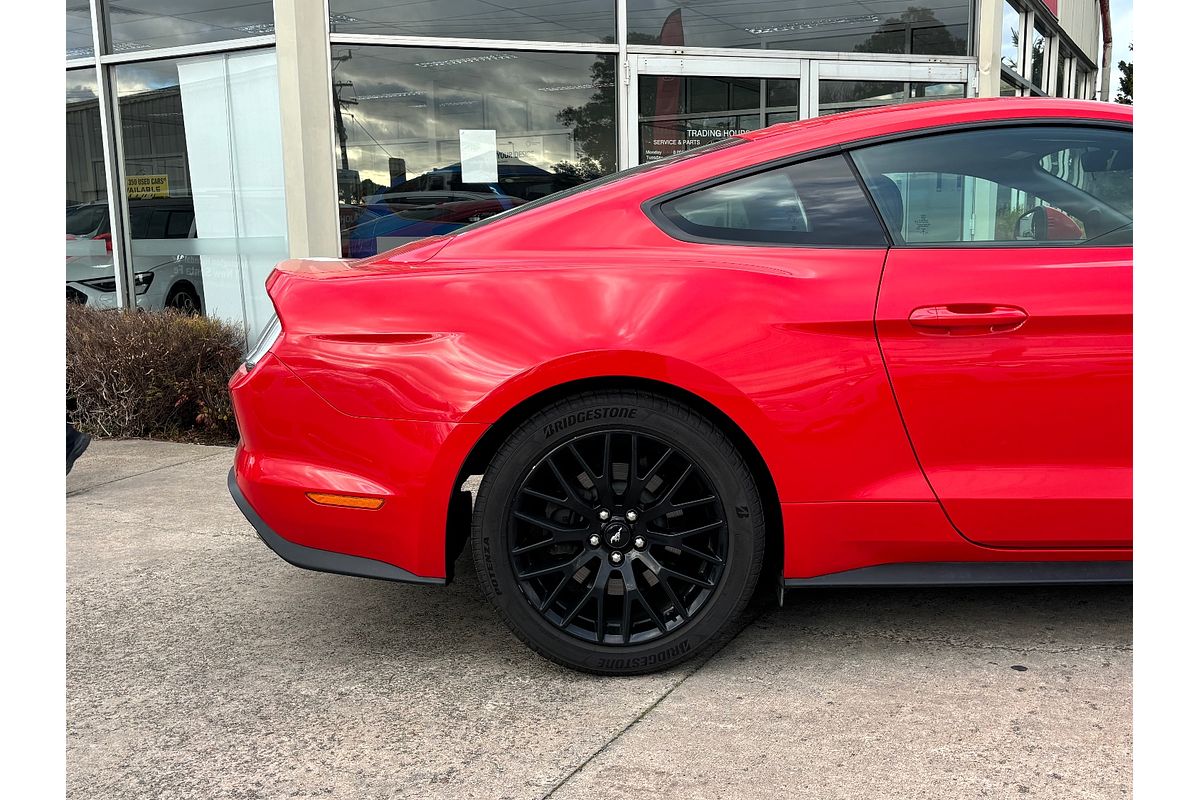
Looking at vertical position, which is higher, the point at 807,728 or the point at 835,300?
the point at 835,300

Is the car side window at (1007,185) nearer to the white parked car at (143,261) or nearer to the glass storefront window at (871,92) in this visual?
the glass storefront window at (871,92)

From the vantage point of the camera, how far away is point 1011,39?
10328mm

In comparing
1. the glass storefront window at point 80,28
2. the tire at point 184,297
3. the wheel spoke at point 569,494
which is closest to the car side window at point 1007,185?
the wheel spoke at point 569,494

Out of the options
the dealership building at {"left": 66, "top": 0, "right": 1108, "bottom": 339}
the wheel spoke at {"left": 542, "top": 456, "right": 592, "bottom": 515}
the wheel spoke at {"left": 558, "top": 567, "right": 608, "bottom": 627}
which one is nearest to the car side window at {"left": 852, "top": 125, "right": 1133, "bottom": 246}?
the wheel spoke at {"left": 542, "top": 456, "right": 592, "bottom": 515}

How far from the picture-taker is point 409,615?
10.9ft

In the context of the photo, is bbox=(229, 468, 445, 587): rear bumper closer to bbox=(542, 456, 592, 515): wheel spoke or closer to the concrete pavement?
the concrete pavement

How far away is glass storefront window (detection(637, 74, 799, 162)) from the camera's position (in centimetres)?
818

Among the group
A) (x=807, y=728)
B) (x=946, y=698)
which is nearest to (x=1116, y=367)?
(x=946, y=698)

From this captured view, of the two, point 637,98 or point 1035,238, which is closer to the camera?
point 1035,238

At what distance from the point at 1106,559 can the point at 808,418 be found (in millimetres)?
913

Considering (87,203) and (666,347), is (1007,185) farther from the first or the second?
(87,203)

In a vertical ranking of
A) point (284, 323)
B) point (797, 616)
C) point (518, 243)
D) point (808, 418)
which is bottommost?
point (797, 616)

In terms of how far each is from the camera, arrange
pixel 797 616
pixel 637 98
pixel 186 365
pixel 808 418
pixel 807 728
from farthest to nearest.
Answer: pixel 637 98
pixel 186 365
pixel 797 616
pixel 808 418
pixel 807 728

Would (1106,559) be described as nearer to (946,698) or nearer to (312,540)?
(946,698)
